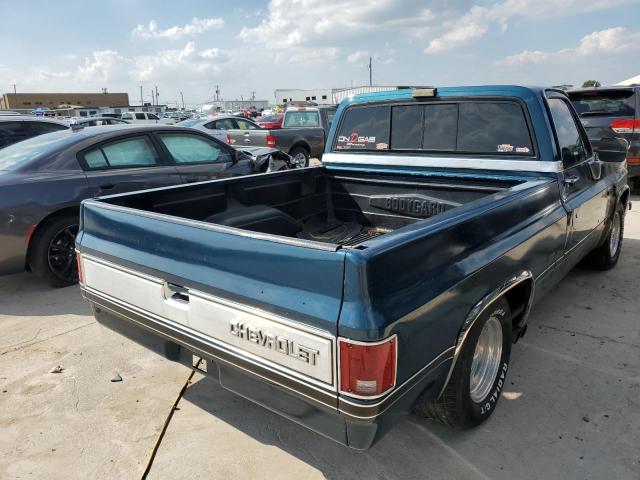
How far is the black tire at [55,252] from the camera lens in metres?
4.60

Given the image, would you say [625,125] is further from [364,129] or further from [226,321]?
[226,321]

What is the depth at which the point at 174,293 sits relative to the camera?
234 centimetres

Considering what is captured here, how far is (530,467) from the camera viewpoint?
2.44 m

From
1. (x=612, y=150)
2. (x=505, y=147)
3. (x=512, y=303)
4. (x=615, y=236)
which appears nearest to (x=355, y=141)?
(x=505, y=147)

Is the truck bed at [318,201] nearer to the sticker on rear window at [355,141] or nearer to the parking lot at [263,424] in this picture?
the sticker on rear window at [355,141]

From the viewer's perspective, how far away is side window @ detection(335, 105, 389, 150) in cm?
409

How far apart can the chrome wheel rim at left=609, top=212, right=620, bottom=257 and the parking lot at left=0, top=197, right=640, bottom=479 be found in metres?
1.32

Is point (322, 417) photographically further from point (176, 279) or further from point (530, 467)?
point (530, 467)

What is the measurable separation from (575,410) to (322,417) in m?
1.79

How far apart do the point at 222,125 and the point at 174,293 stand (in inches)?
479

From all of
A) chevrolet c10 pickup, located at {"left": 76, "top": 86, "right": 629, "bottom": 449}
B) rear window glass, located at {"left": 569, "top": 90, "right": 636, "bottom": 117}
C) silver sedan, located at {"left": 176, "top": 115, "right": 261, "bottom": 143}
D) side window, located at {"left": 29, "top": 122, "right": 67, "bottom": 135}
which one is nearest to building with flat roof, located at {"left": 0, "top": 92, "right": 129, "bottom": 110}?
silver sedan, located at {"left": 176, "top": 115, "right": 261, "bottom": 143}

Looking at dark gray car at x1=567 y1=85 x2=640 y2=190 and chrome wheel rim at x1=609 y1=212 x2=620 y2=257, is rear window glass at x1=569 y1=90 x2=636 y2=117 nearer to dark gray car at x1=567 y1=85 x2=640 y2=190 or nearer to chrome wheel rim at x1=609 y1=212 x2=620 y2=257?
dark gray car at x1=567 y1=85 x2=640 y2=190

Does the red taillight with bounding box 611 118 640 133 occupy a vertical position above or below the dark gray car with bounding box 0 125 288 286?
above

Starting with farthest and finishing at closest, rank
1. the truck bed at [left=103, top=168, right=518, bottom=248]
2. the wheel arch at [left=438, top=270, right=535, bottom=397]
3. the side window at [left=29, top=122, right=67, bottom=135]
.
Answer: the side window at [left=29, top=122, right=67, bottom=135] → the truck bed at [left=103, top=168, right=518, bottom=248] → the wheel arch at [left=438, top=270, right=535, bottom=397]
